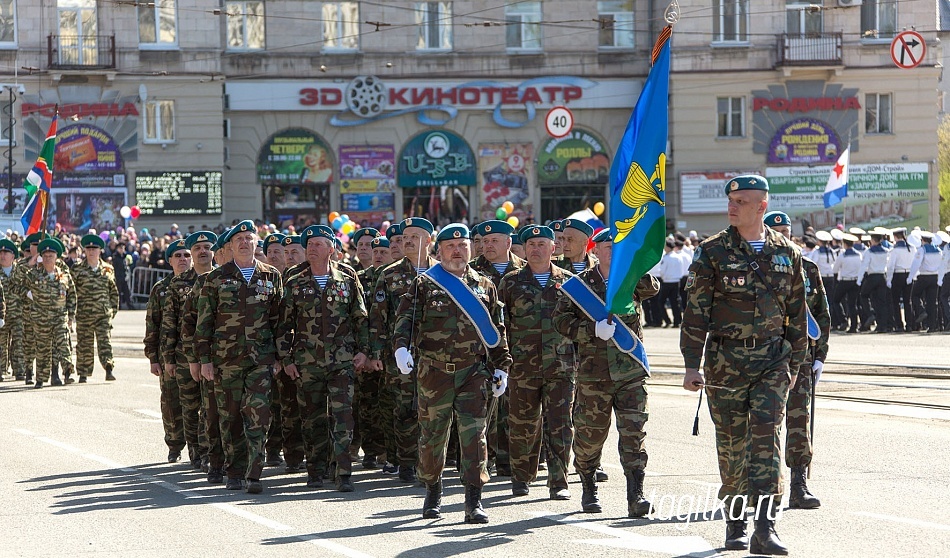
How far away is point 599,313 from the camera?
33.5 ft

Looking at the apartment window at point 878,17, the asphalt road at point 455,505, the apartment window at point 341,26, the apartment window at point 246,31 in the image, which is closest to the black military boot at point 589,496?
the asphalt road at point 455,505

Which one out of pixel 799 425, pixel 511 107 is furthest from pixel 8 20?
pixel 799 425

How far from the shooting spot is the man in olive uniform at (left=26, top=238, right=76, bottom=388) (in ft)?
69.5

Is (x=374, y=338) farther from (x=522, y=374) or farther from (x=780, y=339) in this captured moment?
(x=780, y=339)

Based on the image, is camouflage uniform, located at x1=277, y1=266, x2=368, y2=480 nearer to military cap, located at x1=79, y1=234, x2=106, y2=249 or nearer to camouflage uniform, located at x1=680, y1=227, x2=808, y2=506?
camouflage uniform, located at x1=680, y1=227, x2=808, y2=506

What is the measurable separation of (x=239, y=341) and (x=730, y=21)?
33.7 meters

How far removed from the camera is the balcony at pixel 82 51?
40438 millimetres

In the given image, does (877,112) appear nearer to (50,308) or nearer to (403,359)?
(50,308)

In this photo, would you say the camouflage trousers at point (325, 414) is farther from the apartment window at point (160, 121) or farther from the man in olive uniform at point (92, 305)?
the apartment window at point (160, 121)

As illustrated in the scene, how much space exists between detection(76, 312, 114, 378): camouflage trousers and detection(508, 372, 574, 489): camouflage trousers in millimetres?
11576

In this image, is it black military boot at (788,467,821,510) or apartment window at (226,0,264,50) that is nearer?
black military boot at (788,467,821,510)

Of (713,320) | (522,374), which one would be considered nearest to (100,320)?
(522,374)

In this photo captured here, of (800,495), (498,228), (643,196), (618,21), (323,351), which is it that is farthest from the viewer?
(618,21)

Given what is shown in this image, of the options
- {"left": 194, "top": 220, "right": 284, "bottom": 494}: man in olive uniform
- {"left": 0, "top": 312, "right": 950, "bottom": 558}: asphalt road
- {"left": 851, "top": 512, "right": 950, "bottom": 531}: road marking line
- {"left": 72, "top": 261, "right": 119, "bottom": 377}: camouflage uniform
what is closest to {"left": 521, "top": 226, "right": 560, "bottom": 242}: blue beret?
{"left": 0, "top": 312, "right": 950, "bottom": 558}: asphalt road
